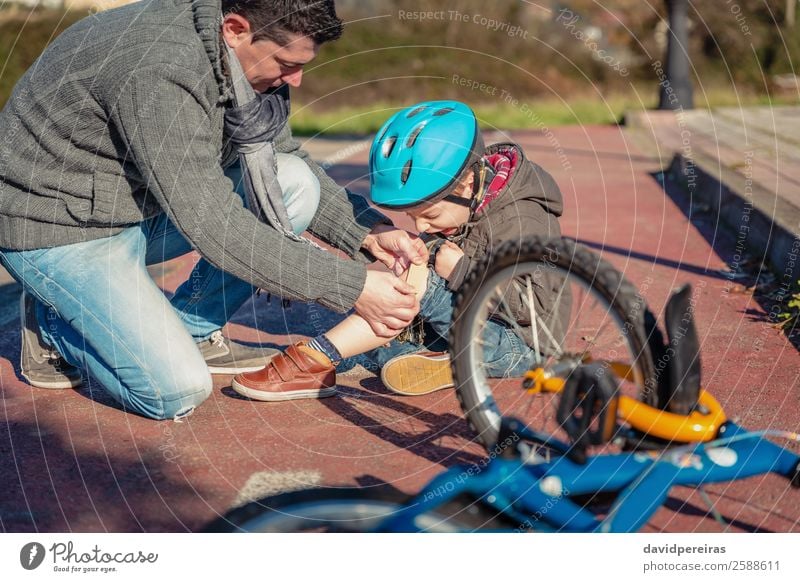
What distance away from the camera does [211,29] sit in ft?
10.8

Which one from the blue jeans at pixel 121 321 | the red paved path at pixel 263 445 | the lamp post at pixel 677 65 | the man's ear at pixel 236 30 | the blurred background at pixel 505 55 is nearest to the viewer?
the red paved path at pixel 263 445

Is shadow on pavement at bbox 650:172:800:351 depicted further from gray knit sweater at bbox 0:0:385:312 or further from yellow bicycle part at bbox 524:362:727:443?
gray knit sweater at bbox 0:0:385:312

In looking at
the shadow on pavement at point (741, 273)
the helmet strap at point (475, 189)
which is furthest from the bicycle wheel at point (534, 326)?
the shadow on pavement at point (741, 273)

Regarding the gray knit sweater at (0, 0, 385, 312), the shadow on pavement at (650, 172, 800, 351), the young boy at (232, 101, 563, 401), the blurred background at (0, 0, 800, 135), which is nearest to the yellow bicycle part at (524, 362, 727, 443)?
the young boy at (232, 101, 563, 401)

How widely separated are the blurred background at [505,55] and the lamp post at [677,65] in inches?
123

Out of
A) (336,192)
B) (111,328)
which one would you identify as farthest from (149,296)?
(336,192)

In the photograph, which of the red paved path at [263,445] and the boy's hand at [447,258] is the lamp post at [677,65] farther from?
the boy's hand at [447,258]

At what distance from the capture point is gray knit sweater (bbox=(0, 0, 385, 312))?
321 cm

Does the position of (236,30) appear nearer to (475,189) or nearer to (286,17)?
(286,17)

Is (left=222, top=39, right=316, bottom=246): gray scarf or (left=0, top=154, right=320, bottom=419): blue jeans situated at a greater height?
(left=222, top=39, right=316, bottom=246): gray scarf

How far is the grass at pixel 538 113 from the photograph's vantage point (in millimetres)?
14672

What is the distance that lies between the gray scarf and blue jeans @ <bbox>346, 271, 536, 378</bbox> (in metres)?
0.59

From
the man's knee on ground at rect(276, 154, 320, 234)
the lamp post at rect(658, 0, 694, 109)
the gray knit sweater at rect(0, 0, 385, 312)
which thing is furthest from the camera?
the lamp post at rect(658, 0, 694, 109)

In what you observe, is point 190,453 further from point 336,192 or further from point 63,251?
point 336,192
